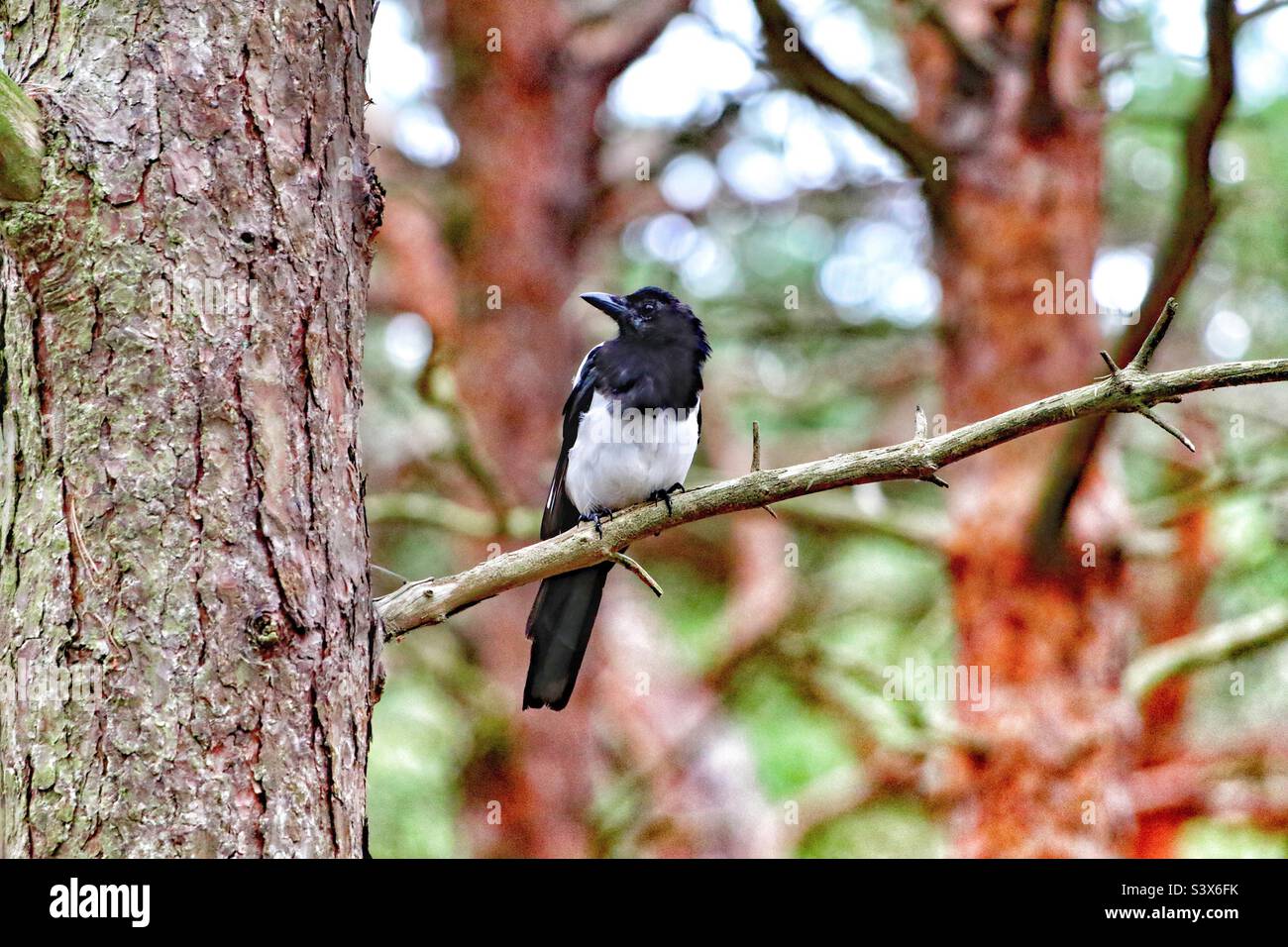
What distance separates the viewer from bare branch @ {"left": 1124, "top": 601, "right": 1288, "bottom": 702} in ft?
15.0

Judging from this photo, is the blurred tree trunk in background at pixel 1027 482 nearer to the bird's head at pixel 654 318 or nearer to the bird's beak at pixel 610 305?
the bird's head at pixel 654 318

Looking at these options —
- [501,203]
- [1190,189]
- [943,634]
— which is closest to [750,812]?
[943,634]

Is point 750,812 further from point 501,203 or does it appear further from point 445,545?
point 501,203

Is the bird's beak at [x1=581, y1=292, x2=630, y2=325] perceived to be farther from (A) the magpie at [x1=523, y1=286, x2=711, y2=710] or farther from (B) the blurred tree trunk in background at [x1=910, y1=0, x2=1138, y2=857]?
(B) the blurred tree trunk in background at [x1=910, y1=0, x2=1138, y2=857]

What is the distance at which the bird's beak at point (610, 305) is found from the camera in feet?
15.9

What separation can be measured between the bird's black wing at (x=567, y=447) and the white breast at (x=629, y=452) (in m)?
0.12

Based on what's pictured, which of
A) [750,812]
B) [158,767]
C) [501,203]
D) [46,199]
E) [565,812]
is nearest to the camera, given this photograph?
[158,767]

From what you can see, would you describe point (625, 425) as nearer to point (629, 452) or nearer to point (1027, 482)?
point (629, 452)

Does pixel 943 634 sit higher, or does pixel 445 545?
pixel 445 545

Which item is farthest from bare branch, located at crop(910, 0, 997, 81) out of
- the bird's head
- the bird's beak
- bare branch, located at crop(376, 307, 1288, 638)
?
bare branch, located at crop(376, 307, 1288, 638)

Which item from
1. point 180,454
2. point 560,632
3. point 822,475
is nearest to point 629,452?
point 560,632

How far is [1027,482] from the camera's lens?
496cm

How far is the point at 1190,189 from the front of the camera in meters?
3.55

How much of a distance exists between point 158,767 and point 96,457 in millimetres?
563
